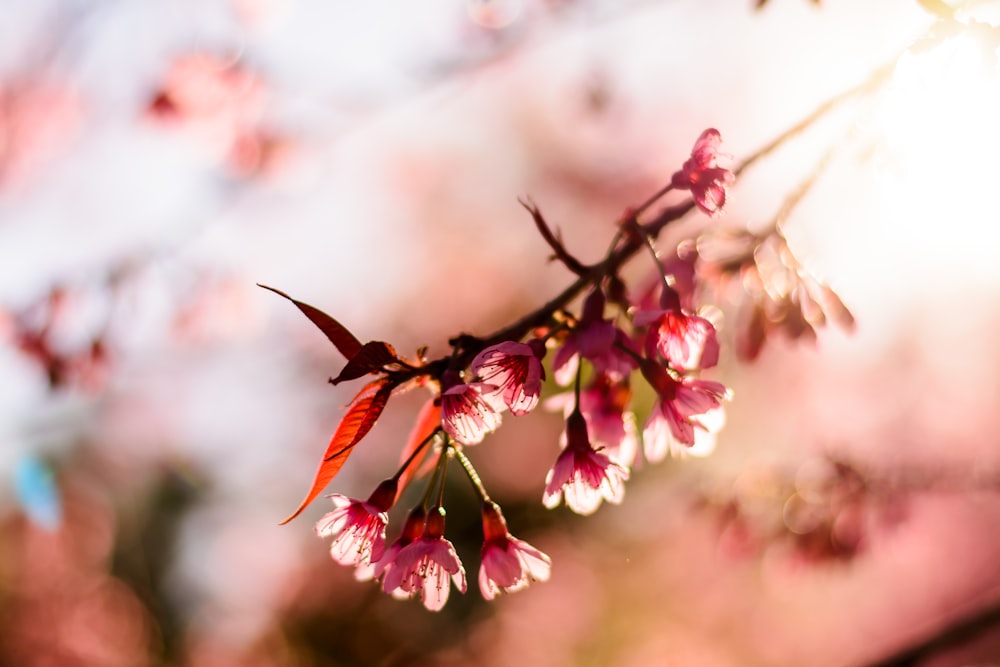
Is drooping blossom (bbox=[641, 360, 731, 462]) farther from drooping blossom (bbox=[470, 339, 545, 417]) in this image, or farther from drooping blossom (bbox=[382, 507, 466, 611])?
drooping blossom (bbox=[382, 507, 466, 611])

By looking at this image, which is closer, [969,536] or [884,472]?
[884,472]

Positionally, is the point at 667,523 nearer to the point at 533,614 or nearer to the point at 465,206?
the point at 533,614

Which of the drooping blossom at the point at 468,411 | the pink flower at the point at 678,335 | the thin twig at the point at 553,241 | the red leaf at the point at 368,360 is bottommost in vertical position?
the drooping blossom at the point at 468,411

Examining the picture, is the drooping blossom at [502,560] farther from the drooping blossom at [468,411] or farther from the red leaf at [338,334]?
the red leaf at [338,334]

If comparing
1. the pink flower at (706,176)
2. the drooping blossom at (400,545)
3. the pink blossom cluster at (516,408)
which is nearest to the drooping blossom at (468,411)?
the pink blossom cluster at (516,408)

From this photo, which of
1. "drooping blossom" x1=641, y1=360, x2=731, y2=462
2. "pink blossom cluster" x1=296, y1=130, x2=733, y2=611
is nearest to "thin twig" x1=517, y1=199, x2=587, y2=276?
"pink blossom cluster" x1=296, y1=130, x2=733, y2=611

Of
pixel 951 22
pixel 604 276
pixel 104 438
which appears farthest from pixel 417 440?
pixel 104 438

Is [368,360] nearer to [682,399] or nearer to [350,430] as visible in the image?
[350,430]
